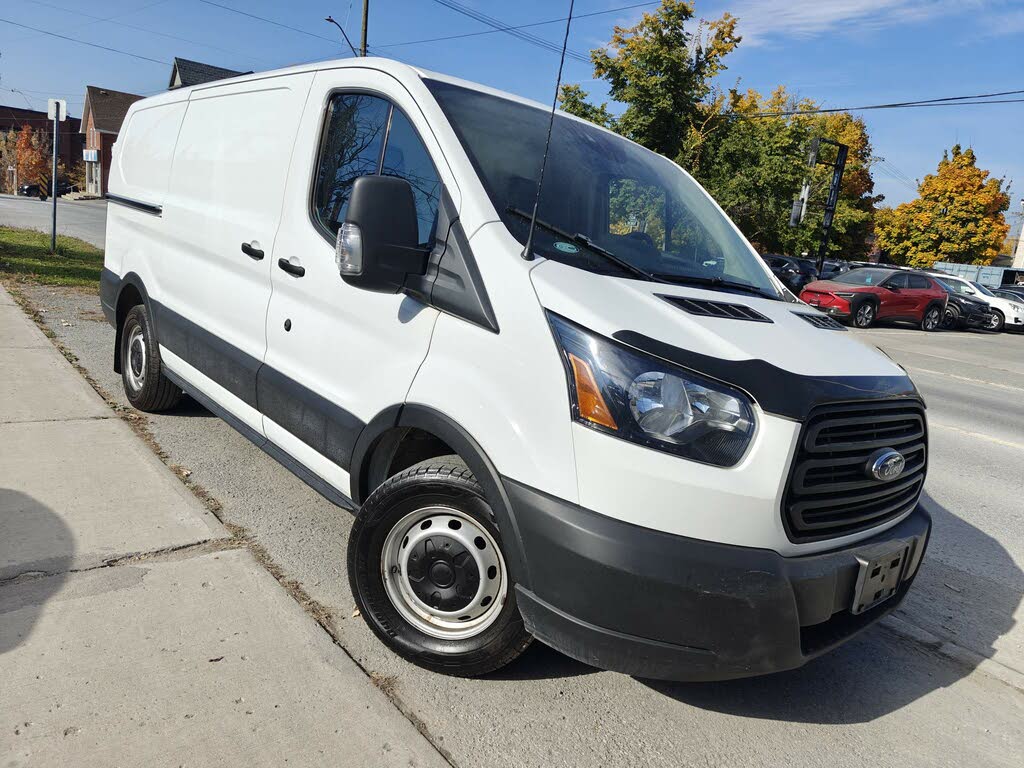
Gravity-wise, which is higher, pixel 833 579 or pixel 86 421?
pixel 833 579

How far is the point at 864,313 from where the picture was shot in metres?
20.5

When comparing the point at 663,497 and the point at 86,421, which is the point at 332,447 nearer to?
the point at 663,497

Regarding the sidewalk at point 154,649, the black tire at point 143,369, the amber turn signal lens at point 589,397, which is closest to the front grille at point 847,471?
the amber turn signal lens at point 589,397

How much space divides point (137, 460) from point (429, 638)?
2533 millimetres

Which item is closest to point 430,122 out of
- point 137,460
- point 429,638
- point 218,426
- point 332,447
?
point 332,447

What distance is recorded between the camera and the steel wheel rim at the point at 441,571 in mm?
2578

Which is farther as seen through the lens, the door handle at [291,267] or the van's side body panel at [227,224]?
the van's side body panel at [227,224]

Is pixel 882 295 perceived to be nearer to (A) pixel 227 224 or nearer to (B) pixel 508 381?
(A) pixel 227 224

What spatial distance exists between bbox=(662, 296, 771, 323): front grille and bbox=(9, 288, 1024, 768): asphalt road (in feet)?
4.52

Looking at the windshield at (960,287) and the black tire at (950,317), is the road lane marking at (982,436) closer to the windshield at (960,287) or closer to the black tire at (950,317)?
the black tire at (950,317)

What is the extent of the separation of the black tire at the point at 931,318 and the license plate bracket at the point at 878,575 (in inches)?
895

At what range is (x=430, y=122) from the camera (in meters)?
2.83

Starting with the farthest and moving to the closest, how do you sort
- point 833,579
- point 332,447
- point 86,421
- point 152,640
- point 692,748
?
point 86,421
point 332,447
point 152,640
point 692,748
point 833,579

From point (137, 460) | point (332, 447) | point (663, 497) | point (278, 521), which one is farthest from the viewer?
point (137, 460)
